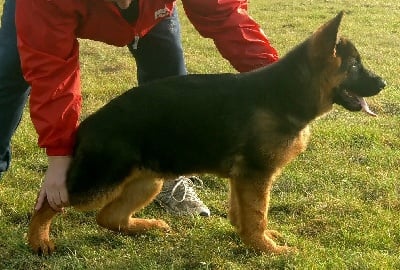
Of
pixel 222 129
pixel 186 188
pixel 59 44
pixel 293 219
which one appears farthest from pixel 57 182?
pixel 293 219

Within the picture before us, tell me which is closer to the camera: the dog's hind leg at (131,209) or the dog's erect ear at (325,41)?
the dog's erect ear at (325,41)

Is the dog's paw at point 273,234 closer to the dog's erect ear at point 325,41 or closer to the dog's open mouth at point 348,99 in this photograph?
the dog's open mouth at point 348,99

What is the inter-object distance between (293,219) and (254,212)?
756 millimetres

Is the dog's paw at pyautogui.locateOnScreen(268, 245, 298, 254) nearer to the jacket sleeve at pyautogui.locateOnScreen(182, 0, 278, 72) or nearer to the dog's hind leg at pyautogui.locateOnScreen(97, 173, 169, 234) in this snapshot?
the dog's hind leg at pyautogui.locateOnScreen(97, 173, 169, 234)

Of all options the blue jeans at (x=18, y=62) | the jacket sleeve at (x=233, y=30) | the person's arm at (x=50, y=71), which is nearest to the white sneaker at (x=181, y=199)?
the blue jeans at (x=18, y=62)

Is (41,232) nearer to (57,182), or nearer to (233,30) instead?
(57,182)

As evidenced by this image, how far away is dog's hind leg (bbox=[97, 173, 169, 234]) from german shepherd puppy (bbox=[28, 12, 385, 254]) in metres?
0.28

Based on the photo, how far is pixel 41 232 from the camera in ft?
14.7

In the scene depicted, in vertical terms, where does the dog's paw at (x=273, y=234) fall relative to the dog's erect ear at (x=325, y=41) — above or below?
below

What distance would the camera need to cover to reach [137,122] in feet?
14.1

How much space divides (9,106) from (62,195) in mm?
1004

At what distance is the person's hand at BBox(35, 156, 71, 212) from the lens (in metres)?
4.21

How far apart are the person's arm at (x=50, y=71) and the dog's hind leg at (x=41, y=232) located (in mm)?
295

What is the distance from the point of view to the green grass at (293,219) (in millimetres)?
4387
